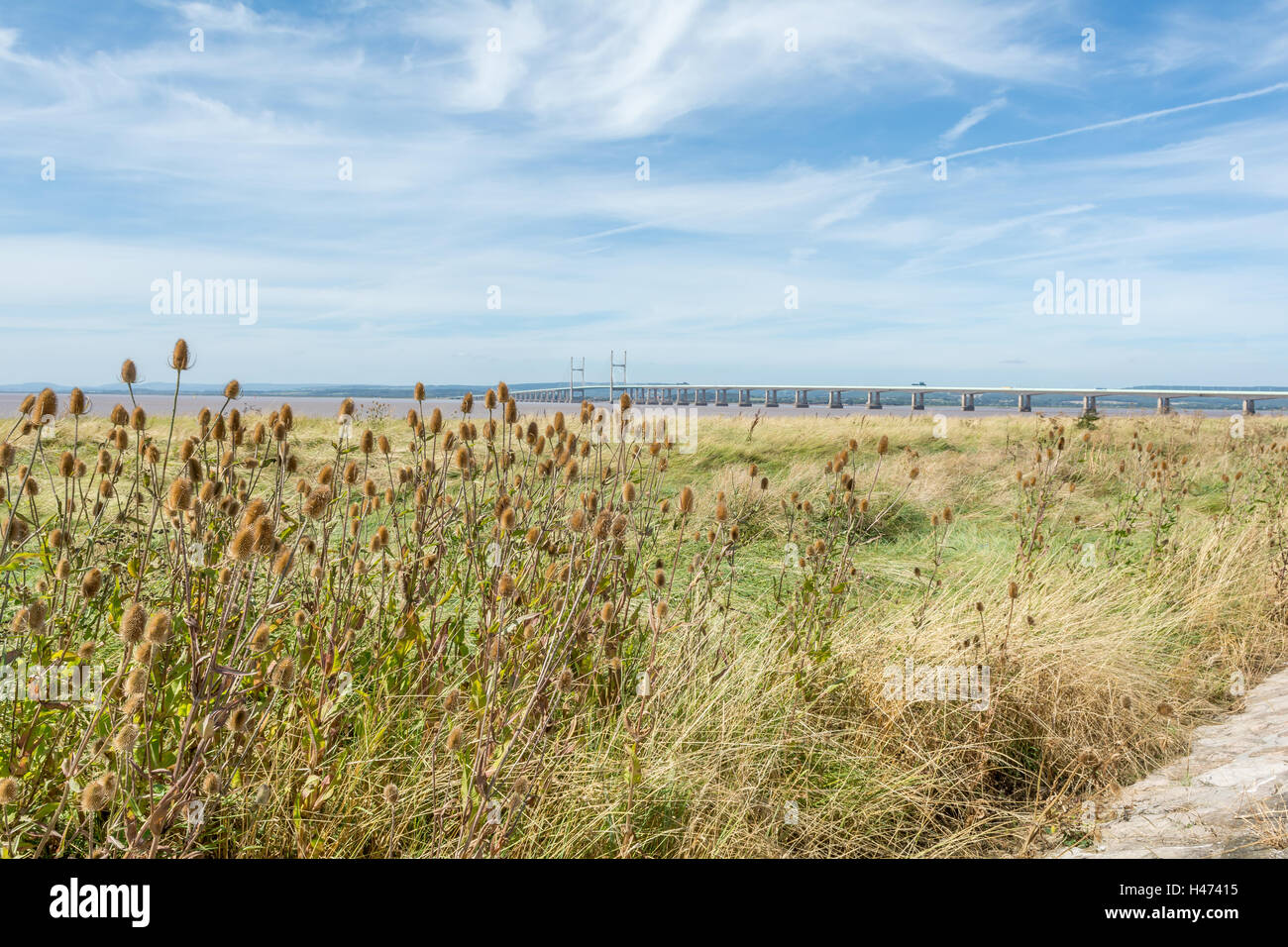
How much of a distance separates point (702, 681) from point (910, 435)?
464 inches

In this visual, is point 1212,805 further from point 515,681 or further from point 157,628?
point 157,628

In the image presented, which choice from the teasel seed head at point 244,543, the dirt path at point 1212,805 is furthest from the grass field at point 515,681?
the dirt path at point 1212,805

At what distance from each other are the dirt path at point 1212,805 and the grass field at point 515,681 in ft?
0.44

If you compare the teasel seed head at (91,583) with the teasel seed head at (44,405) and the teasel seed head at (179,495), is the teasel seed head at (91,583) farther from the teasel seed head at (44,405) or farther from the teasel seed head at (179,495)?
the teasel seed head at (44,405)

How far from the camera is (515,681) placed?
2416 millimetres

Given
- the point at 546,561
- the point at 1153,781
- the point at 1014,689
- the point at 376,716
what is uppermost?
the point at 546,561

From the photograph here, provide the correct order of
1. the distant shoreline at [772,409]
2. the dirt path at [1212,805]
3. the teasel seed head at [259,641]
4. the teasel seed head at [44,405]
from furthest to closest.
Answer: the distant shoreline at [772,409]
the dirt path at [1212,805]
the teasel seed head at [44,405]
the teasel seed head at [259,641]

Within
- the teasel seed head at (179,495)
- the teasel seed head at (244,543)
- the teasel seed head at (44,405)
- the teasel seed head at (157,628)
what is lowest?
the teasel seed head at (157,628)

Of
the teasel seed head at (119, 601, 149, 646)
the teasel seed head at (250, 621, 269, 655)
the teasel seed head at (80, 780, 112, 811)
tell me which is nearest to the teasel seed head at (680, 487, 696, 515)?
the teasel seed head at (250, 621, 269, 655)

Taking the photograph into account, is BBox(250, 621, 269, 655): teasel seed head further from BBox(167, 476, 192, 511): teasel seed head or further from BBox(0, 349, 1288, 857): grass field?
BBox(167, 476, 192, 511): teasel seed head

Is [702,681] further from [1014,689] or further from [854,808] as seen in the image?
[1014,689]

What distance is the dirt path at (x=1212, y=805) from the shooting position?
2500 mm
